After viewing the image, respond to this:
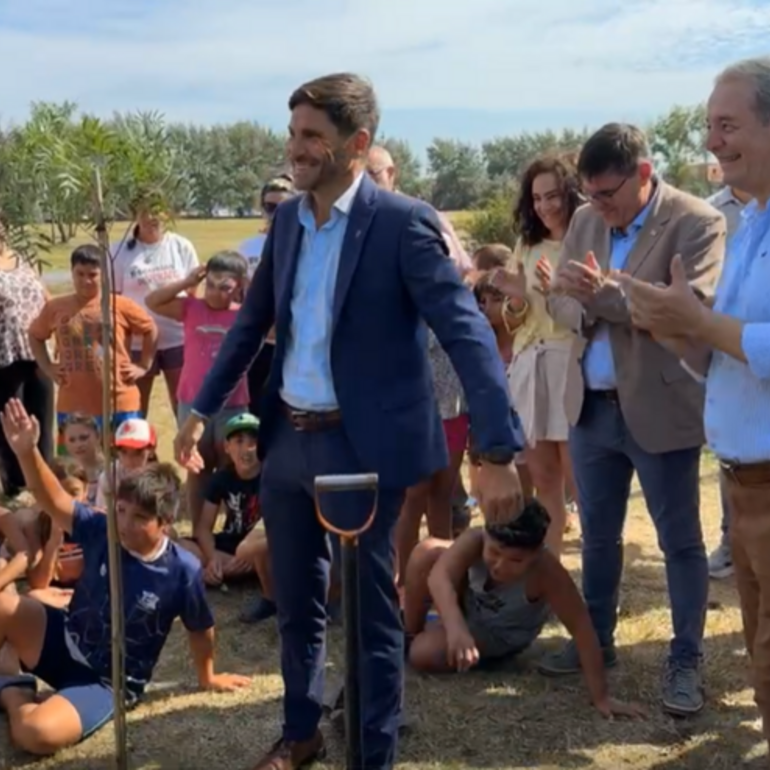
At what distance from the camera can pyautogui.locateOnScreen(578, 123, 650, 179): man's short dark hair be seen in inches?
131

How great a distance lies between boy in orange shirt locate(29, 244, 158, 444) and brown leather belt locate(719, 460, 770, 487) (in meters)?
3.78

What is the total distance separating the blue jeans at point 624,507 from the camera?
3580mm

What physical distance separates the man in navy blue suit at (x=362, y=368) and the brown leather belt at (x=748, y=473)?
538mm

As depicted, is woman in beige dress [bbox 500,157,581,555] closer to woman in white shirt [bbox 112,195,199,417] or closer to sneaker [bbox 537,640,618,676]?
sneaker [bbox 537,640,618,676]

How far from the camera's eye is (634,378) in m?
3.48

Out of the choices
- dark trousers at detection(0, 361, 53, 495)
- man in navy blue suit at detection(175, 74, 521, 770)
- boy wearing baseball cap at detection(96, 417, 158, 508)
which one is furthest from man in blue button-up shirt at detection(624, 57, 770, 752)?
dark trousers at detection(0, 361, 53, 495)

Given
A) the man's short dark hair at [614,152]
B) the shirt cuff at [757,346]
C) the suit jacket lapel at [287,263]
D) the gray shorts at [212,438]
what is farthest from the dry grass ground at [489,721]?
the man's short dark hair at [614,152]

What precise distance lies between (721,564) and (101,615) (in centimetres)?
294

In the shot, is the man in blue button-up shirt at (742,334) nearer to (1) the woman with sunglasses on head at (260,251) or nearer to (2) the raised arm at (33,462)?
(2) the raised arm at (33,462)

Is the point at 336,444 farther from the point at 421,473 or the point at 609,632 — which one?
the point at 609,632

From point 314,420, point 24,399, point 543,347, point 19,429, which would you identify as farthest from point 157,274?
point 314,420

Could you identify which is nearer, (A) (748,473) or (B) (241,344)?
(A) (748,473)

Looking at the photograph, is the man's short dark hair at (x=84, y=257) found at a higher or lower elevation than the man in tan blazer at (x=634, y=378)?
higher

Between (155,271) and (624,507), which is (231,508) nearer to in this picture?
(155,271)
